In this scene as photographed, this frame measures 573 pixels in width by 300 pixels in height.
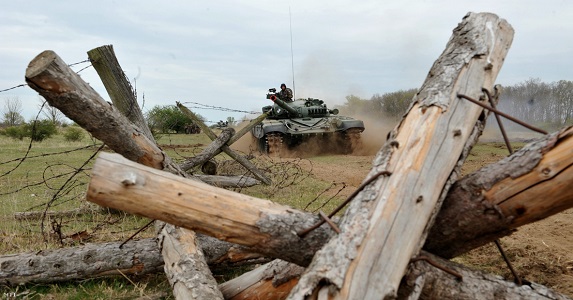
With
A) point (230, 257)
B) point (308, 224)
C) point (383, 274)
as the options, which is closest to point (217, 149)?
point (230, 257)

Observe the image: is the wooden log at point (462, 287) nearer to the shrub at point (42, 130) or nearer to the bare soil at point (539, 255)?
the bare soil at point (539, 255)

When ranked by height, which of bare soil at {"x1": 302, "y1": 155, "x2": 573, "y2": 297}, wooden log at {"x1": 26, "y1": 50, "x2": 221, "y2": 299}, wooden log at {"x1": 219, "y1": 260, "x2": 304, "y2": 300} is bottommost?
bare soil at {"x1": 302, "y1": 155, "x2": 573, "y2": 297}

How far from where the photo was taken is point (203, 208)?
251 centimetres

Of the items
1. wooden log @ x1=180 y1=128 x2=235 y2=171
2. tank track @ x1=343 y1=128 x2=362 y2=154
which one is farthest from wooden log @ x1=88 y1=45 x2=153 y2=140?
tank track @ x1=343 y1=128 x2=362 y2=154

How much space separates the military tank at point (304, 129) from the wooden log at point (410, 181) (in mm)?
15646

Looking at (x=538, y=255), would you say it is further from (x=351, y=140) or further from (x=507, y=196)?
(x=351, y=140)

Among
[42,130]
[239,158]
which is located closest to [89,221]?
[239,158]

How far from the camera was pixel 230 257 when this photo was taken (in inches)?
164

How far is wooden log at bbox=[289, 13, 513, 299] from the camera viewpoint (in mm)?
2109

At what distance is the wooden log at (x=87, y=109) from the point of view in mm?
3344

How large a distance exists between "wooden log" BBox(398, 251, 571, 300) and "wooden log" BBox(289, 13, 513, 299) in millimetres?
251

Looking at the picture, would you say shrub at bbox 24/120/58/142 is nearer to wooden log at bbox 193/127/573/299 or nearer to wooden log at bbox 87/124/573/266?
wooden log at bbox 87/124/573/266

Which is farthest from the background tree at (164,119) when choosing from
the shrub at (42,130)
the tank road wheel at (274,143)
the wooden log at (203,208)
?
the wooden log at (203,208)

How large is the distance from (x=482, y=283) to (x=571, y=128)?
85cm
